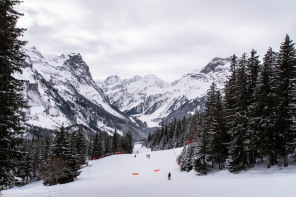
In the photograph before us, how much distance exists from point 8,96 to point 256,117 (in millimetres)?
26229

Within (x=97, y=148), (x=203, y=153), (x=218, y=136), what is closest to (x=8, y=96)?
(x=218, y=136)

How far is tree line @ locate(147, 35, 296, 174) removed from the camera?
77.3 feet

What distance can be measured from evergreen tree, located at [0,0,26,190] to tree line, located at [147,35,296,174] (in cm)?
2489

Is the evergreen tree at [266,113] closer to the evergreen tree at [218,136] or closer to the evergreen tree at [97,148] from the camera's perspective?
the evergreen tree at [218,136]

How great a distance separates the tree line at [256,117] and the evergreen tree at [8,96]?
24891 mm

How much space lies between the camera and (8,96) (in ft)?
49.5

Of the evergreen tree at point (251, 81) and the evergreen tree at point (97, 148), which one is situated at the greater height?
the evergreen tree at point (251, 81)

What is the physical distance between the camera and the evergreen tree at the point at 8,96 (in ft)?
49.4

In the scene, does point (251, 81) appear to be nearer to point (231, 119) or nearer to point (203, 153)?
point (231, 119)

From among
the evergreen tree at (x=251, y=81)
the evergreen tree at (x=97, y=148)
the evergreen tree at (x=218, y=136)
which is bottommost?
the evergreen tree at (x=97, y=148)

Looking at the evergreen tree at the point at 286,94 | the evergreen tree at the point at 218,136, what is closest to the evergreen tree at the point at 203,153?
the evergreen tree at the point at 218,136

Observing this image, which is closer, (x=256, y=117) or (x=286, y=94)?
(x=286, y=94)

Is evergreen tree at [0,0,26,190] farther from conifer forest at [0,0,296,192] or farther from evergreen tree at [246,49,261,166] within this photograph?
evergreen tree at [246,49,261,166]

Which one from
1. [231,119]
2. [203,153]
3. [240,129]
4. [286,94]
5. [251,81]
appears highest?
[251,81]
